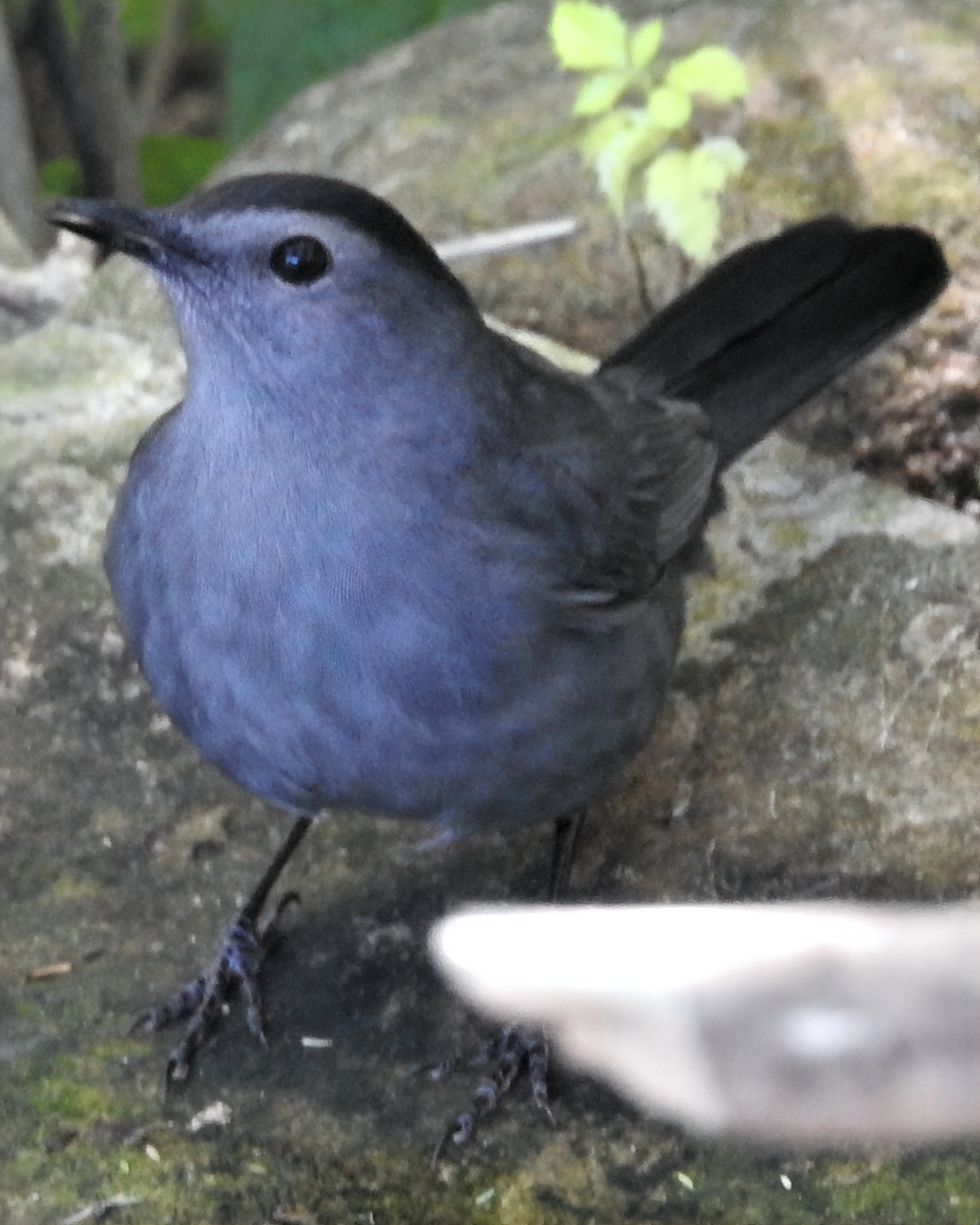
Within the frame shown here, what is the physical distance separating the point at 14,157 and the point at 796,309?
3.16 m

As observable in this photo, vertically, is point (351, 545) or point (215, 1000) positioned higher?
point (351, 545)

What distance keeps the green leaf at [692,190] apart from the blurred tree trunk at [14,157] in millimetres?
2344

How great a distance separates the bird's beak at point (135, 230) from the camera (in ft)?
9.20

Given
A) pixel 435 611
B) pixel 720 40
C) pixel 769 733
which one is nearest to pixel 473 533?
pixel 435 611

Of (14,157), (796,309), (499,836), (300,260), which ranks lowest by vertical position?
(499,836)

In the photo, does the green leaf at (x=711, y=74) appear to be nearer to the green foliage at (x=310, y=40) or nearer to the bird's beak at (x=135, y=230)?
the bird's beak at (x=135, y=230)

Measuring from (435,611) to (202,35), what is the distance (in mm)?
5542

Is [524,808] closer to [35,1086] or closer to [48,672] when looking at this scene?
[35,1086]

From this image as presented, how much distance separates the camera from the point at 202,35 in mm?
7707

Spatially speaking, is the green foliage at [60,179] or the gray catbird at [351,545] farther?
the green foliage at [60,179]

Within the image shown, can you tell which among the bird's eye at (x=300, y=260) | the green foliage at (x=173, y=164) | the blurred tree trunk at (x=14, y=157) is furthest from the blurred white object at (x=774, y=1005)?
the green foliage at (x=173, y=164)

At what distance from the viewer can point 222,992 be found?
320cm

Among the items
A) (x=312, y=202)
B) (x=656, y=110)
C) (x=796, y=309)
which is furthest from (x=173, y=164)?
(x=312, y=202)

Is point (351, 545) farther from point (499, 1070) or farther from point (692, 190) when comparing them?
point (692, 190)
